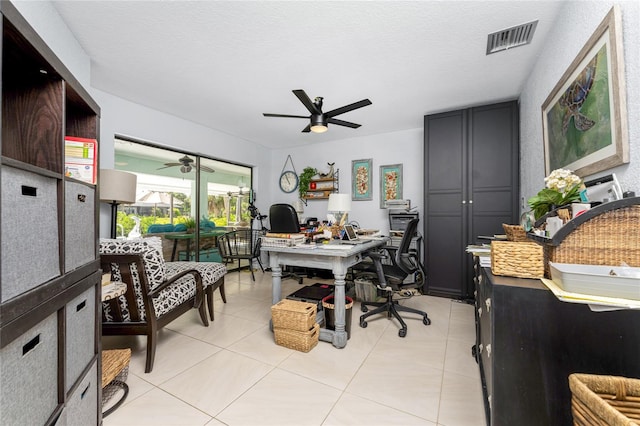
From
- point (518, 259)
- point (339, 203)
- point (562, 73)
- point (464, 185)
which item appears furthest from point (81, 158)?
point (464, 185)

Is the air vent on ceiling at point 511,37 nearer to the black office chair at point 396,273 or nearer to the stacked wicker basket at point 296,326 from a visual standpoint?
the black office chair at point 396,273

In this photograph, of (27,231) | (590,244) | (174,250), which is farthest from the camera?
(174,250)

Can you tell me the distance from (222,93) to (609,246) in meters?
3.59

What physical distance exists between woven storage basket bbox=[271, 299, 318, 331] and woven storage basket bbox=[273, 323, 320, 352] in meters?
0.04

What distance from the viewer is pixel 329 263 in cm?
221

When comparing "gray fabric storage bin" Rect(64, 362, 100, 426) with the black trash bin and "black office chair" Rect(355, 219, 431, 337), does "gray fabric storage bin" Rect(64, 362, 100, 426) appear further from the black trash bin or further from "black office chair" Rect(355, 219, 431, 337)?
"black office chair" Rect(355, 219, 431, 337)

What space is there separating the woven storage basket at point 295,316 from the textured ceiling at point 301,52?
7.54ft

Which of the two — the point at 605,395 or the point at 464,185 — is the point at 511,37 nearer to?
the point at 464,185

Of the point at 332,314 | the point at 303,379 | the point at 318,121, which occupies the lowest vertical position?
the point at 303,379

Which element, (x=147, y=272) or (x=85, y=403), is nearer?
(x=85, y=403)

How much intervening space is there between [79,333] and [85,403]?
307mm

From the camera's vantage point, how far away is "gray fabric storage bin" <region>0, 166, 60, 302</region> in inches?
24.4

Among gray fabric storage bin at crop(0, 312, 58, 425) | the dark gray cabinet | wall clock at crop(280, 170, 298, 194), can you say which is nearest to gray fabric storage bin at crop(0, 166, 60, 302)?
gray fabric storage bin at crop(0, 312, 58, 425)

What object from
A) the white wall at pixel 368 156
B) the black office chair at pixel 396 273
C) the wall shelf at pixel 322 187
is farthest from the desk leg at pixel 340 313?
the wall shelf at pixel 322 187
